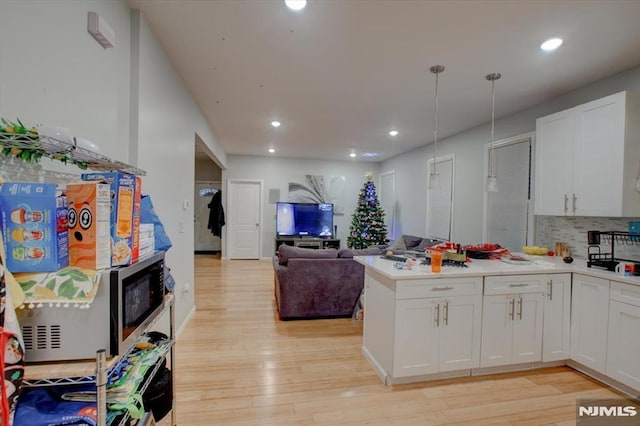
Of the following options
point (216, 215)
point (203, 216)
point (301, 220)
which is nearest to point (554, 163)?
point (301, 220)

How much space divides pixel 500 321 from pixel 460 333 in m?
0.39

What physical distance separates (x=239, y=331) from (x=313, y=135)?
3.54m

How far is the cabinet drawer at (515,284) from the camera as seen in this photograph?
237 cm

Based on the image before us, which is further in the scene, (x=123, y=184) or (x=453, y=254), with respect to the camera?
(x=453, y=254)

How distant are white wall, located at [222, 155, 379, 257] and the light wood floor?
14.8 ft

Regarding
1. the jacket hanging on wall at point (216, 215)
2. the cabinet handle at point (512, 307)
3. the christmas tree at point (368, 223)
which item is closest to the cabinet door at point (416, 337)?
the cabinet handle at point (512, 307)

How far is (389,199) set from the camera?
7438 millimetres

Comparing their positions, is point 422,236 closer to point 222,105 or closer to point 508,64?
point 508,64

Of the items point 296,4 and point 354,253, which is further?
point 354,253

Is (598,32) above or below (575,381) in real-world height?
above

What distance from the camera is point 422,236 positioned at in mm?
5867

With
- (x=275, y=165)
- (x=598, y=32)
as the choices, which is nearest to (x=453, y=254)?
(x=598, y=32)

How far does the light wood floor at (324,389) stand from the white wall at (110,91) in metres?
0.89

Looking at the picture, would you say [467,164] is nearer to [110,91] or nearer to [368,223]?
[368,223]
